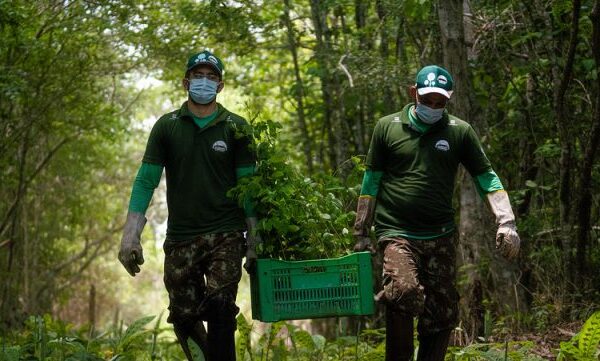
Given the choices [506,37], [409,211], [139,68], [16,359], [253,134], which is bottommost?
[16,359]

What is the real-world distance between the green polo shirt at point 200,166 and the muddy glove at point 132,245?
0.23 metres

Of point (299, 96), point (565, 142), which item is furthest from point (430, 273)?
point (299, 96)

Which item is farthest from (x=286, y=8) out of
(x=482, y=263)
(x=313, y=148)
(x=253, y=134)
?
(x=253, y=134)

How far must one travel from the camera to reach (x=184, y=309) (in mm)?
5945

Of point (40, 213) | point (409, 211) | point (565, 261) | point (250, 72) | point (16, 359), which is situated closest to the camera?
point (409, 211)

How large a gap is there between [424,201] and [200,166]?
1.43 metres

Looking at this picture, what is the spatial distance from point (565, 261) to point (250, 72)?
9947 millimetres

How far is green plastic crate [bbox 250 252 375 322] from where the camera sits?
17.8 feet

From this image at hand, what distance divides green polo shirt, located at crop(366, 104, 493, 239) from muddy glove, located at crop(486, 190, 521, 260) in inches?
8.0

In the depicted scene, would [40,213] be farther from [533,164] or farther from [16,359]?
[16,359]

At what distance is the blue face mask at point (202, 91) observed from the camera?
6008 mm

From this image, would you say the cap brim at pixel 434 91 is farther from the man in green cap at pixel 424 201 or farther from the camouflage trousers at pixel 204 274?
the camouflage trousers at pixel 204 274

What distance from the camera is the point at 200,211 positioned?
590 cm

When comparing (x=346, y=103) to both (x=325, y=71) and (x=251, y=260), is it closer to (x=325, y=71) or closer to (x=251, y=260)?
(x=325, y=71)
